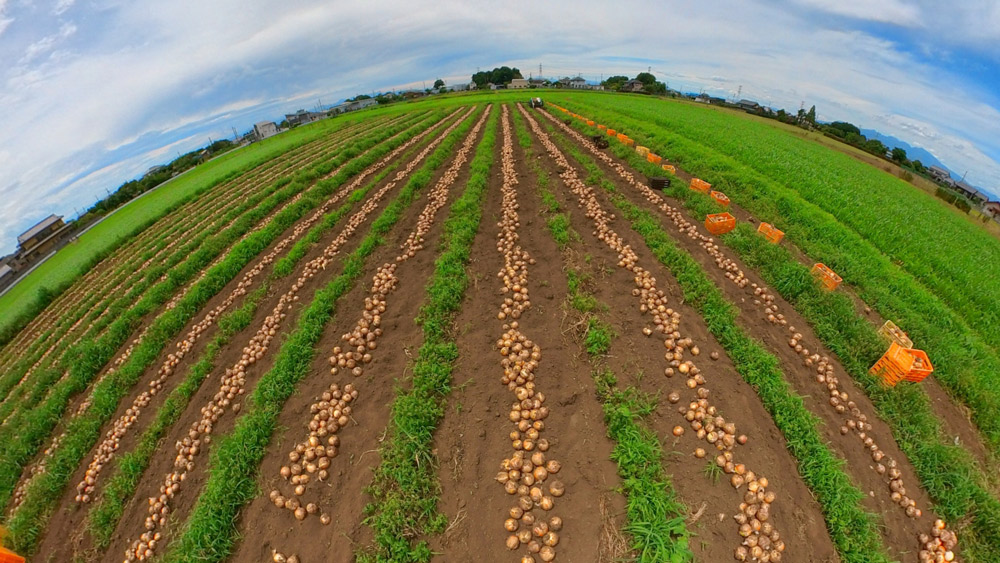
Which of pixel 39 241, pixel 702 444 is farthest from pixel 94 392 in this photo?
pixel 39 241

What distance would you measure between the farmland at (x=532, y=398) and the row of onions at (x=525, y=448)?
5cm

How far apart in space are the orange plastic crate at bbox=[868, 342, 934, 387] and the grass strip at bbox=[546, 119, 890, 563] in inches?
83.4

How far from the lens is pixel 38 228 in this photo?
46.0 metres

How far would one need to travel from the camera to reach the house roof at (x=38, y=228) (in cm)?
4288

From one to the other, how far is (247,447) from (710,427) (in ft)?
26.6

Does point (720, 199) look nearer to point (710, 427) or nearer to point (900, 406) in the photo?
point (900, 406)

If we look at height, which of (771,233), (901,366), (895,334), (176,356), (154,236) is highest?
(154,236)

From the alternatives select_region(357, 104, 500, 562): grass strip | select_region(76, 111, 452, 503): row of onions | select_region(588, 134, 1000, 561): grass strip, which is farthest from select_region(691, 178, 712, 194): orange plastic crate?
select_region(76, 111, 452, 503): row of onions

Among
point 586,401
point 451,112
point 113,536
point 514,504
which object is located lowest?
point 113,536

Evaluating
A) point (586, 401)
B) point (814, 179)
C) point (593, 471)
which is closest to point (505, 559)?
point (593, 471)

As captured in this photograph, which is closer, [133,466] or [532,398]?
[532,398]

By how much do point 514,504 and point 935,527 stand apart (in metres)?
6.03

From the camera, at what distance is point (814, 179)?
17.4 m

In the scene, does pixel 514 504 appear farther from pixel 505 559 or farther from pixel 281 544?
pixel 281 544
